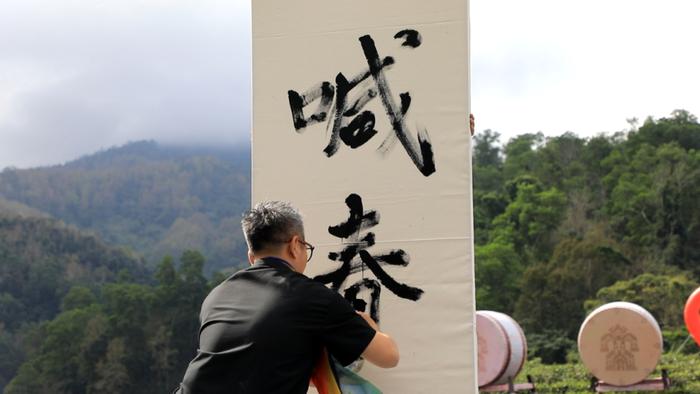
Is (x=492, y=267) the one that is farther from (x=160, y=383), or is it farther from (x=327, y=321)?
(x=327, y=321)

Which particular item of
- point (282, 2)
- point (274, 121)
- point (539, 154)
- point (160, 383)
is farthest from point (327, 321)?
point (539, 154)

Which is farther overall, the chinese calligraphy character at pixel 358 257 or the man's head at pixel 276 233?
the chinese calligraphy character at pixel 358 257

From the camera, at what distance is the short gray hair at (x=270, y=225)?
2072mm

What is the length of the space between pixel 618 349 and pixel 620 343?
0.20 feet

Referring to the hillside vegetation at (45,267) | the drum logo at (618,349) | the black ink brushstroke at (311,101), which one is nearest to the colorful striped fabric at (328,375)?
the black ink brushstroke at (311,101)

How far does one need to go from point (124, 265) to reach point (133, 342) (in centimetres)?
832

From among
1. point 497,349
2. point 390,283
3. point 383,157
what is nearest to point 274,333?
point 390,283

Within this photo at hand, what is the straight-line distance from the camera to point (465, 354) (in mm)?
2561

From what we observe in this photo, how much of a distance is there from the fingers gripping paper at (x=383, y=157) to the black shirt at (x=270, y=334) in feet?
1.95

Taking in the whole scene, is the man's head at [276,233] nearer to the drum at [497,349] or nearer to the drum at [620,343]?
the drum at [497,349]

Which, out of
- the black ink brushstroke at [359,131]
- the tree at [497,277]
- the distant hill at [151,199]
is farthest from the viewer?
the distant hill at [151,199]

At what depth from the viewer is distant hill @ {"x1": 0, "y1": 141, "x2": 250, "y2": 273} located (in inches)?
1575

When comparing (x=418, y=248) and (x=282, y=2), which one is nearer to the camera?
(x=418, y=248)

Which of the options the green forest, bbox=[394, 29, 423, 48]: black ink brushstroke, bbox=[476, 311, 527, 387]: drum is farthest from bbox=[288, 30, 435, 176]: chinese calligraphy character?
the green forest
